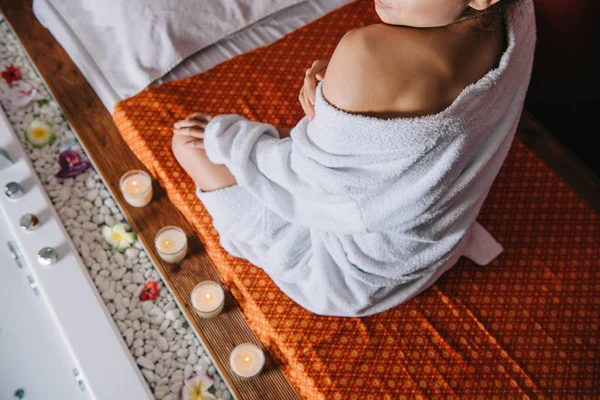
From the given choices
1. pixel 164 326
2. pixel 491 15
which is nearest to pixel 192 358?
pixel 164 326

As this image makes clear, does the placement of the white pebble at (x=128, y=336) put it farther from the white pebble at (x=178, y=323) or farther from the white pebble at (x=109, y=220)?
the white pebble at (x=109, y=220)

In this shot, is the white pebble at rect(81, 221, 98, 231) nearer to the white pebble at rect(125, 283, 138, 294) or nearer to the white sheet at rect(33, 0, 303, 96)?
the white pebble at rect(125, 283, 138, 294)

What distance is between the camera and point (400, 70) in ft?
2.98

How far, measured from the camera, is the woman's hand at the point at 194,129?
156 centimetres

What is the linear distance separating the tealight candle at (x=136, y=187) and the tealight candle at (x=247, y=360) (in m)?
0.59

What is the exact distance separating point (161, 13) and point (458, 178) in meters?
1.32

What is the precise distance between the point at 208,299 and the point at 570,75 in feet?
5.30

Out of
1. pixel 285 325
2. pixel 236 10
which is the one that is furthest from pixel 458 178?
pixel 236 10

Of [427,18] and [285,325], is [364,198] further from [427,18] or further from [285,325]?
[285,325]

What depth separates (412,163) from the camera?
0.99 m

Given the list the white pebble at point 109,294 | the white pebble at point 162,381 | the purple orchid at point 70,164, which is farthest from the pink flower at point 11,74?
the white pebble at point 162,381

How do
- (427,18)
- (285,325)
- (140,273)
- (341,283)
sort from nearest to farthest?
(427,18) < (341,283) < (285,325) < (140,273)

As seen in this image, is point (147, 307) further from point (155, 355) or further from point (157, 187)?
point (157, 187)

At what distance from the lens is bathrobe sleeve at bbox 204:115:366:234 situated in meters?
1.15
